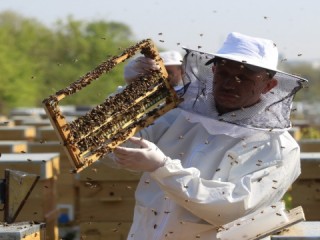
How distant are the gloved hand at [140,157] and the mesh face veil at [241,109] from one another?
478mm

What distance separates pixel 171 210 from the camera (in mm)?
4184

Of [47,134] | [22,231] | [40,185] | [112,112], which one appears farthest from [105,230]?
[47,134]

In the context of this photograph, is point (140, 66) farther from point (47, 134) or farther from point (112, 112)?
point (47, 134)

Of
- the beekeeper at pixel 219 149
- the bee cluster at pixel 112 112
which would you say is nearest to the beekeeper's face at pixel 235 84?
the beekeeper at pixel 219 149

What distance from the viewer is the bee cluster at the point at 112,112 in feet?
12.0

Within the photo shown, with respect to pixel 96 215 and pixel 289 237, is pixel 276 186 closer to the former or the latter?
pixel 289 237

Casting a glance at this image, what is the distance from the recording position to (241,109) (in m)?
4.19

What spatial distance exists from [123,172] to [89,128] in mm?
3051

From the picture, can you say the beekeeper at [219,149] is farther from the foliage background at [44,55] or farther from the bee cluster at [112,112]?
the foliage background at [44,55]

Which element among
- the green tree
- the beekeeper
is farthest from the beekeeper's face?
the green tree

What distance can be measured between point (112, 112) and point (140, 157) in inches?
11.0

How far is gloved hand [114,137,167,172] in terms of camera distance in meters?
3.76

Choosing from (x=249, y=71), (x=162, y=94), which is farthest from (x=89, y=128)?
(x=249, y=71)

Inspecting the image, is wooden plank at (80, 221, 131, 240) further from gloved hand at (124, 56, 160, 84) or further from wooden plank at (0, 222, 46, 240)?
wooden plank at (0, 222, 46, 240)
